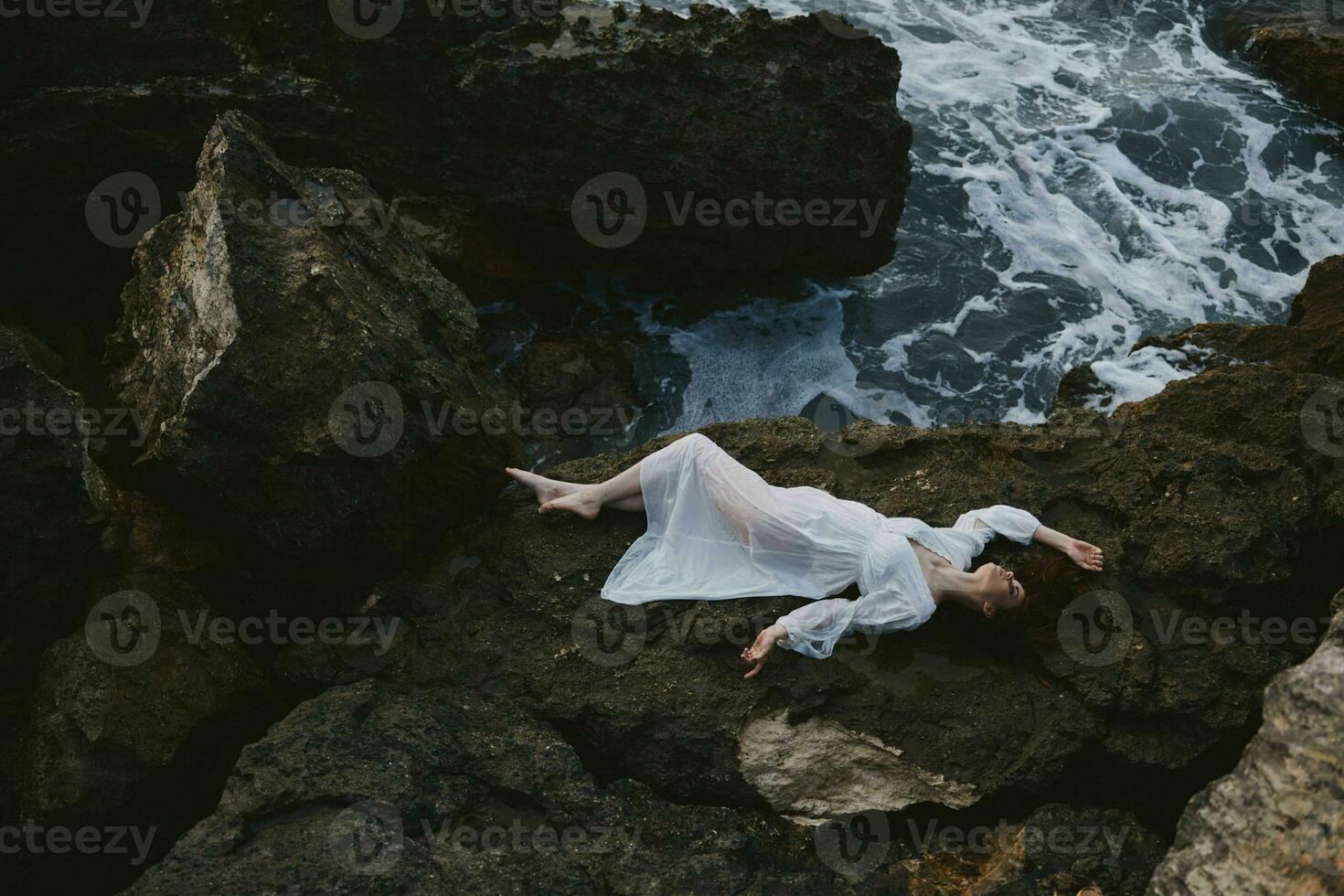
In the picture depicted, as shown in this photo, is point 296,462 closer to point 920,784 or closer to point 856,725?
point 856,725

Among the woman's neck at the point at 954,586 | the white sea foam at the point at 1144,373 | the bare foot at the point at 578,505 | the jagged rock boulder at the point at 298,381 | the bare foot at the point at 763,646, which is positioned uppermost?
the jagged rock boulder at the point at 298,381

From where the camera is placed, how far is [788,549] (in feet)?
19.6

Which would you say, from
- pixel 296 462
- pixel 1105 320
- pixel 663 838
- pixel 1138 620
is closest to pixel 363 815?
pixel 663 838

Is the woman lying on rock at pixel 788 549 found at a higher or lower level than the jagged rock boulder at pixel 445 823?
higher

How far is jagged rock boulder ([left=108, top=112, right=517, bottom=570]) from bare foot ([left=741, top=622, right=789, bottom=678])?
1.72 meters

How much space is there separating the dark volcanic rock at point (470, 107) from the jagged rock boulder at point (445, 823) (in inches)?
170

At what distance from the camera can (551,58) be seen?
26.7ft

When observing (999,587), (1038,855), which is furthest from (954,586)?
(1038,855)

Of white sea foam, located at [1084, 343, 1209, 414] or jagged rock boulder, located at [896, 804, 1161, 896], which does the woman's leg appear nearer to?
jagged rock boulder, located at [896, 804, 1161, 896]

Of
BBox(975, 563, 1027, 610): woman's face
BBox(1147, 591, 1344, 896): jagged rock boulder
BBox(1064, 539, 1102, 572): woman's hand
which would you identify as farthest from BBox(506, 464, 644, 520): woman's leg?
BBox(1147, 591, 1344, 896): jagged rock boulder

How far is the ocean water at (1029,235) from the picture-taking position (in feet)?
30.6

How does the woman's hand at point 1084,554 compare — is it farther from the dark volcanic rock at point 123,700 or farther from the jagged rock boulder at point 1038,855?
the dark volcanic rock at point 123,700

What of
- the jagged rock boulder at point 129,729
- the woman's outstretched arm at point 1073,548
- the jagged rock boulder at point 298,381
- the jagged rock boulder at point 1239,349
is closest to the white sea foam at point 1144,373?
the jagged rock boulder at point 1239,349

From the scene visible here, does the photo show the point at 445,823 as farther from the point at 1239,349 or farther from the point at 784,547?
A: the point at 1239,349
